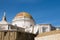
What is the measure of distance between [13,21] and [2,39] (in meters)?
25.5

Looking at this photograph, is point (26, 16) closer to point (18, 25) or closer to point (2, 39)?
point (18, 25)

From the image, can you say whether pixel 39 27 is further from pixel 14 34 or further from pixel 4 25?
pixel 14 34

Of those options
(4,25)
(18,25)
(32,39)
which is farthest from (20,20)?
(32,39)

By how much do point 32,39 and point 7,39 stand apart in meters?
2.13

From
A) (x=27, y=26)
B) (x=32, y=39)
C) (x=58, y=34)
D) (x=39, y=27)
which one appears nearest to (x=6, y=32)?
Answer: (x=32, y=39)

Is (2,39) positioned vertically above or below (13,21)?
below

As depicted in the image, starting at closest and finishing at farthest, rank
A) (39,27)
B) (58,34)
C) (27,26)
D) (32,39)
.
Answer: (58,34)
(32,39)
(39,27)
(27,26)

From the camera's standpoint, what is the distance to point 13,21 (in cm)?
3759

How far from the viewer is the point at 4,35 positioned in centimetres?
1229

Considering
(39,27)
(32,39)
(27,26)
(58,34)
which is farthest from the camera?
(27,26)

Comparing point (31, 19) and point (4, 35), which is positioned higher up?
point (31, 19)

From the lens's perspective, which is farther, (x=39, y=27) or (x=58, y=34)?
(x=39, y=27)

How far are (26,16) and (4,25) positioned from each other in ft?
21.6

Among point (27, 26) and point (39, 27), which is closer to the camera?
point (39, 27)
